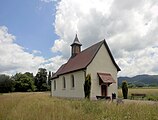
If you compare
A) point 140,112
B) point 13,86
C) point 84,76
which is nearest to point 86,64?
point 84,76

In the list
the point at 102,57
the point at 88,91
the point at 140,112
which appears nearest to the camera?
the point at 140,112

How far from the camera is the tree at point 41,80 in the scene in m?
93.5

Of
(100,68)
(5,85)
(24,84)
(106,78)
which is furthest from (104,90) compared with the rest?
(24,84)

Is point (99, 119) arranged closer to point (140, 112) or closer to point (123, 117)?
point (123, 117)

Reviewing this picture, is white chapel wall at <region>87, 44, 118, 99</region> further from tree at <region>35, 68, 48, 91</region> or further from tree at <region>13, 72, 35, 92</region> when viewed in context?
tree at <region>35, 68, 48, 91</region>

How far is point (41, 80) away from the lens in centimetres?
9475

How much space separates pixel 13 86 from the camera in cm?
8156

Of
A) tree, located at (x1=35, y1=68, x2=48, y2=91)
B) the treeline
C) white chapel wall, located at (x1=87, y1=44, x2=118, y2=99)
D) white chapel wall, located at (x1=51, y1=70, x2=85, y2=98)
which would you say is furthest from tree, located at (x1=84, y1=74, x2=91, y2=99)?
tree, located at (x1=35, y1=68, x2=48, y2=91)

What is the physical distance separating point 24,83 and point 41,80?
8879 mm

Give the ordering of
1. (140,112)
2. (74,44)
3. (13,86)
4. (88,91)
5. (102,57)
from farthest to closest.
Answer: (13,86)
(74,44)
(102,57)
(88,91)
(140,112)

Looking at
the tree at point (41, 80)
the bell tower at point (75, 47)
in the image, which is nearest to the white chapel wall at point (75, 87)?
the bell tower at point (75, 47)

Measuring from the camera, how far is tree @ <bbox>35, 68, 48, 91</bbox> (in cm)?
9350

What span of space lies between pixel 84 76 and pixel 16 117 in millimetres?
21095

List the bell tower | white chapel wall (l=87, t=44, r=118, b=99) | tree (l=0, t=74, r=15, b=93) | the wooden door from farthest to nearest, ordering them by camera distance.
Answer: tree (l=0, t=74, r=15, b=93), the bell tower, the wooden door, white chapel wall (l=87, t=44, r=118, b=99)
